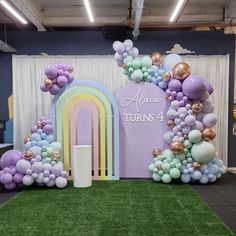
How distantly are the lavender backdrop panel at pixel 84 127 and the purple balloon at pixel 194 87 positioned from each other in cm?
187

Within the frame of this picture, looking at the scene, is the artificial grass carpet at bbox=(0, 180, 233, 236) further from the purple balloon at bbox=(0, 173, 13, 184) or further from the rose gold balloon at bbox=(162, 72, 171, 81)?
the rose gold balloon at bbox=(162, 72, 171, 81)

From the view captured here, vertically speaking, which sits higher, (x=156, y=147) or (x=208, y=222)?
(x=156, y=147)

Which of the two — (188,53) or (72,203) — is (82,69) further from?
(72,203)

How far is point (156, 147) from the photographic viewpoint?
5.87 m

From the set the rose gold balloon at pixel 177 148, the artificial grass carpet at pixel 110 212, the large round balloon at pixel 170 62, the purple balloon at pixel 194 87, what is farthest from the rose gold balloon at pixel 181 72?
the artificial grass carpet at pixel 110 212

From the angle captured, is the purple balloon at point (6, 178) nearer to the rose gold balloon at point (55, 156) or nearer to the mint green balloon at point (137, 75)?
the rose gold balloon at point (55, 156)

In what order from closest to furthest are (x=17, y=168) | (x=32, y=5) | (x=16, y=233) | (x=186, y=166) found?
(x=16, y=233)
(x=17, y=168)
(x=186, y=166)
(x=32, y=5)

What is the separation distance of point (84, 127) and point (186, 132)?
1932 mm

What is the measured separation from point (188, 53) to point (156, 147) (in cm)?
271

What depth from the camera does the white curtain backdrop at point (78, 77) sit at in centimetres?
713

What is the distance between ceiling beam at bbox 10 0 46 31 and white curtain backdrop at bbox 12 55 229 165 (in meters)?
0.80

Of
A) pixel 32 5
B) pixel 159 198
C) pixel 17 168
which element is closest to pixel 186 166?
pixel 159 198

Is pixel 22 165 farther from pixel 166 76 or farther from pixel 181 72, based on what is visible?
pixel 181 72

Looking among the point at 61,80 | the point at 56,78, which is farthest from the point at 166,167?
the point at 56,78
